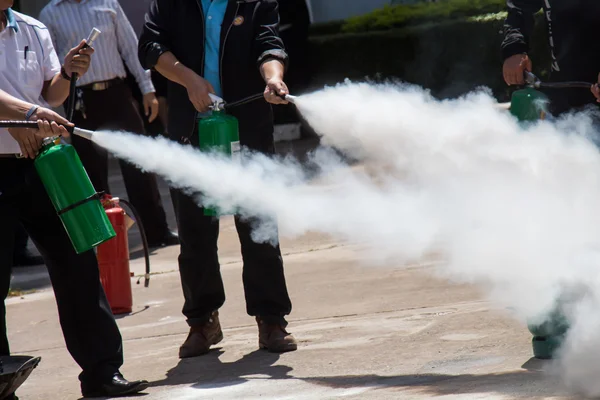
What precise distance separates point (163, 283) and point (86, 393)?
272 centimetres

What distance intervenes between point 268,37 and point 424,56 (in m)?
9.88

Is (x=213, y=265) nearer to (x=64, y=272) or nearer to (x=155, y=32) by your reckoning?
(x=64, y=272)

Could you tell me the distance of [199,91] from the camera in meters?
5.14

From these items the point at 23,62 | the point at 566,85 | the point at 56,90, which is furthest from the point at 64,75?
the point at 566,85

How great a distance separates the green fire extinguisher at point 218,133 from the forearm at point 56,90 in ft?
2.13

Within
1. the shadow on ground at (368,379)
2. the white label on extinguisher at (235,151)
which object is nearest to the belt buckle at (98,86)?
the shadow on ground at (368,379)

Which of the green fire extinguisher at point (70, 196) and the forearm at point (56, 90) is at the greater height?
the forearm at point (56, 90)

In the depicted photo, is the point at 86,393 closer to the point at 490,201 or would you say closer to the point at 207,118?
the point at 207,118

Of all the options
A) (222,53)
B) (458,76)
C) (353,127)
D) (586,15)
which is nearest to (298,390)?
(353,127)

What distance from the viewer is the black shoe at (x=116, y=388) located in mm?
4844

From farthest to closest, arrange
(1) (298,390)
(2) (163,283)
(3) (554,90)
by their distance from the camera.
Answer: (2) (163,283), (3) (554,90), (1) (298,390)

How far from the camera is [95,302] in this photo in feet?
16.0

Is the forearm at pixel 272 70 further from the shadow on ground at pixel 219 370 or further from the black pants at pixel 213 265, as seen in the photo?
the shadow on ground at pixel 219 370

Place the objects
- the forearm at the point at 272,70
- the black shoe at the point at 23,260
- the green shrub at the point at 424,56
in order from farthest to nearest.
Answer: the green shrub at the point at 424,56 → the black shoe at the point at 23,260 → the forearm at the point at 272,70
